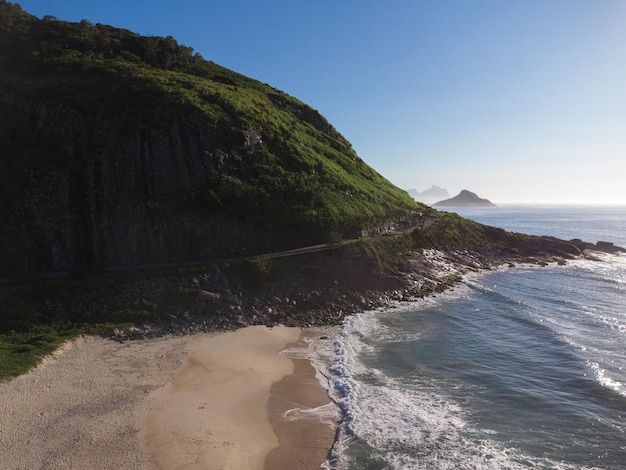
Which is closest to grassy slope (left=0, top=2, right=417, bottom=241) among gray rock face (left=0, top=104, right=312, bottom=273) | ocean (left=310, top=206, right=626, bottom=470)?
gray rock face (left=0, top=104, right=312, bottom=273)

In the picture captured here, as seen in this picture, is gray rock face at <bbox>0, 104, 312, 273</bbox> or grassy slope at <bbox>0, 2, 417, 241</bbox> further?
grassy slope at <bbox>0, 2, 417, 241</bbox>

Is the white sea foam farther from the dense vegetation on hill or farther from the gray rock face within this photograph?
the dense vegetation on hill

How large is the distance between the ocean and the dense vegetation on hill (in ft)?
54.8

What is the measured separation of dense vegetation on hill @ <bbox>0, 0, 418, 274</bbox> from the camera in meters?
36.6

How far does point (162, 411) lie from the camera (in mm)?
18781

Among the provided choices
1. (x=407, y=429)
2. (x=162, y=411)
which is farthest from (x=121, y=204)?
(x=407, y=429)

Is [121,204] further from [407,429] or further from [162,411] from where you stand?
[407,429]

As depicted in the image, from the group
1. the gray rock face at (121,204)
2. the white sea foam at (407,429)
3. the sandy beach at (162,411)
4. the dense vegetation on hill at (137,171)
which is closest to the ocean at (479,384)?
the white sea foam at (407,429)

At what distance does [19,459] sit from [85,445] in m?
2.19

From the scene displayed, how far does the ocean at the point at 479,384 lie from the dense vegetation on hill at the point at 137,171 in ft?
54.8

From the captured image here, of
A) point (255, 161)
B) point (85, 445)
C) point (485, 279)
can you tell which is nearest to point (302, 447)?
point (85, 445)

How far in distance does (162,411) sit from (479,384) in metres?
17.8

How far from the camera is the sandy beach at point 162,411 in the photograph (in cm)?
1557

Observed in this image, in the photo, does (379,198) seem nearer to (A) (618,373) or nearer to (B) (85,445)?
(A) (618,373)
